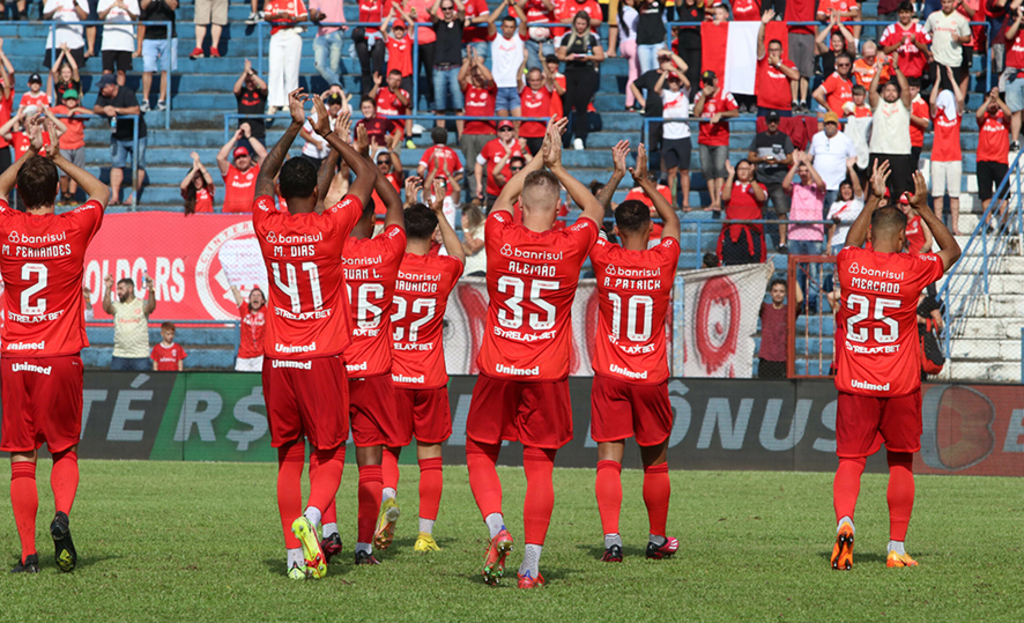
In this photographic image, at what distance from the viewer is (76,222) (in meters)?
7.82

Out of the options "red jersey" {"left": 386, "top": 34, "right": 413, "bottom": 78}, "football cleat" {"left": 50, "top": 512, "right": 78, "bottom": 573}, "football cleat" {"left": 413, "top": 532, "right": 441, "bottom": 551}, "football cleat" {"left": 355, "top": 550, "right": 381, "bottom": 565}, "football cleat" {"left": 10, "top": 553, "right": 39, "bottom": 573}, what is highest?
"red jersey" {"left": 386, "top": 34, "right": 413, "bottom": 78}

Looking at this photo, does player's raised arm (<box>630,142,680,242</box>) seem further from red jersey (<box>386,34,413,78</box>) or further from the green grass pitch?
red jersey (<box>386,34,413,78</box>)

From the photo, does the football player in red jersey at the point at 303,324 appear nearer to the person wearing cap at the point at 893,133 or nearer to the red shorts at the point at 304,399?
the red shorts at the point at 304,399

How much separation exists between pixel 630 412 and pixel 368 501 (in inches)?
76.0

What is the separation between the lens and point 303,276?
7.43 meters

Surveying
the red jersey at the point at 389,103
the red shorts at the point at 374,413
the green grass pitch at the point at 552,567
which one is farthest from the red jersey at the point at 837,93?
the red shorts at the point at 374,413

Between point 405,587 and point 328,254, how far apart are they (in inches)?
80.9

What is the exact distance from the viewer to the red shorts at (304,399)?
7.38m

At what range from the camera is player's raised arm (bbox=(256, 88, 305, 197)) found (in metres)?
7.31

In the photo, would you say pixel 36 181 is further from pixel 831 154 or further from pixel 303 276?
pixel 831 154

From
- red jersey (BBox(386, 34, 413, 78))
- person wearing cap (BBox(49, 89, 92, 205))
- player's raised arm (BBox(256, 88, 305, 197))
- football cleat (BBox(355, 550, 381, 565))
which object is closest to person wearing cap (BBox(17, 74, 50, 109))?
person wearing cap (BBox(49, 89, 92, 205))

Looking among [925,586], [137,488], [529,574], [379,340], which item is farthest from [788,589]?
[137,488]

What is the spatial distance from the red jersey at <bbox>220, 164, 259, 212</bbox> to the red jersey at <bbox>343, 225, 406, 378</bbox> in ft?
39.7

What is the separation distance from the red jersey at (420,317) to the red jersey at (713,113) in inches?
496
